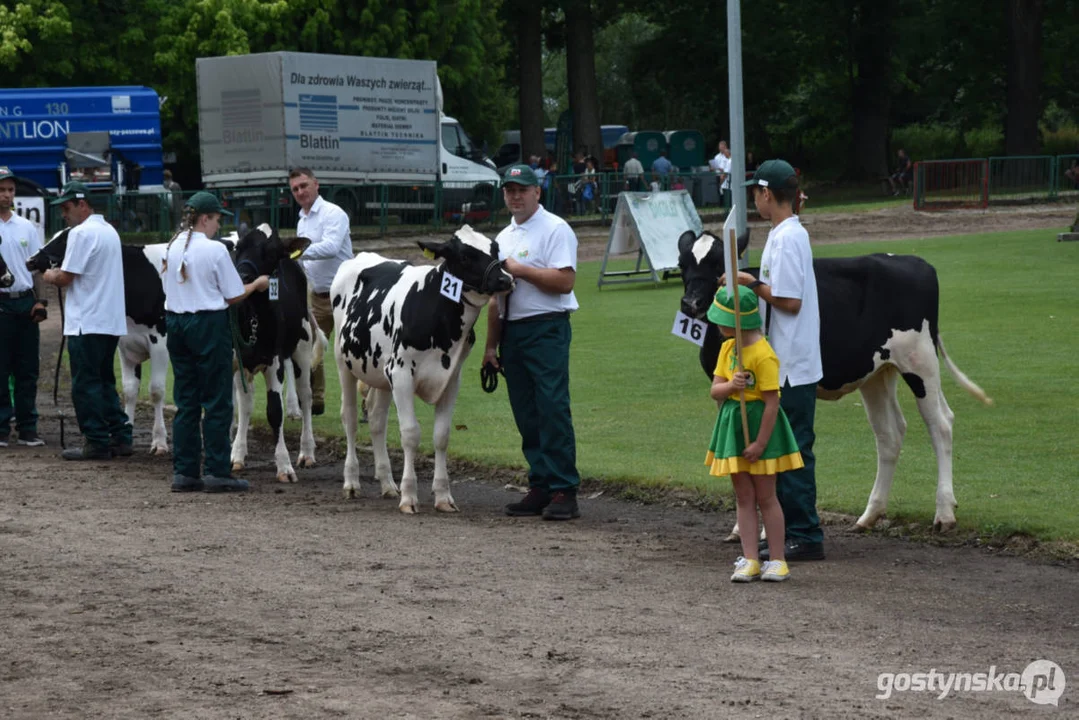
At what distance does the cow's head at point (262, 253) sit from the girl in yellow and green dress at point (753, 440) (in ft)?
17.9

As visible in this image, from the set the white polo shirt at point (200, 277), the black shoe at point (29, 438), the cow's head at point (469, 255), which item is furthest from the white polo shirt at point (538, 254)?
the black shoe at point (29, 438)

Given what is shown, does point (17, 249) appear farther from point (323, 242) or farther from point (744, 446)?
point (744, 446)

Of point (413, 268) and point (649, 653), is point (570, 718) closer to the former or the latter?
point (649, 653)

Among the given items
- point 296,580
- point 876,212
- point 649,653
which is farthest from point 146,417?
point 876,212

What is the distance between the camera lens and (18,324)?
50.9 feet

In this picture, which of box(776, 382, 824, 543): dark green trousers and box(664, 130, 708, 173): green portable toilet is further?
box(664, 130, 708, 173): green portable toilet

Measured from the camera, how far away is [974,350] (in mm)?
18609

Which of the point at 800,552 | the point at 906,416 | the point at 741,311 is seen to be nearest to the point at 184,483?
the point at 800,552

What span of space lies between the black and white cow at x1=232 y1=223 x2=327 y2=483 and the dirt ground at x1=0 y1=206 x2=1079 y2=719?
1.75 meters

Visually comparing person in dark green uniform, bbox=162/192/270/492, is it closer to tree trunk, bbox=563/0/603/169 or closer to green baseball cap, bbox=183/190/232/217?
green baseball cap, bbox=183/190/232/217

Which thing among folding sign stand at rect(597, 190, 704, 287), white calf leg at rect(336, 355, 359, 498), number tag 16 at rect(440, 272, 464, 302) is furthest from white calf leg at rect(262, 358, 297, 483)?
folding sign stand at rect(597, 190, 704, 287)

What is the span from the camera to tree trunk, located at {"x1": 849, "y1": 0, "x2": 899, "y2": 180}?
194 ft

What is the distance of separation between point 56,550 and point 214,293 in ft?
10.2

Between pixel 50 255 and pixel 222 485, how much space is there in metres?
3.40
